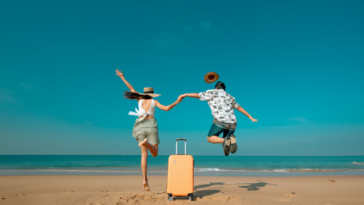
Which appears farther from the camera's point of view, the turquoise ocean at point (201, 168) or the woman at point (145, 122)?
the turquoise ocean at point (201, 168)

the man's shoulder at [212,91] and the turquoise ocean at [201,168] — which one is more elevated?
the man's shoulder at [212,91]

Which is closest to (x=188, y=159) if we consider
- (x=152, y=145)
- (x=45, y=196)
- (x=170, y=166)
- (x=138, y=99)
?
(x=170, y=166)

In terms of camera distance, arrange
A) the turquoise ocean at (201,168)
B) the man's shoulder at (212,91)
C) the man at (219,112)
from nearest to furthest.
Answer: the man at (219,112) < the man's shoulder at (212,91) < the turquoise ocean at (201,168)

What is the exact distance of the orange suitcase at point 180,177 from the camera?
4.80 meters

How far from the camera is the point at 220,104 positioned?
203 inches

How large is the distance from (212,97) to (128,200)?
113 inches

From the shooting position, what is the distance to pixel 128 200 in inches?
191

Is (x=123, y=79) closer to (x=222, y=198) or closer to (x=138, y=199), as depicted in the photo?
(x=138, y=199)

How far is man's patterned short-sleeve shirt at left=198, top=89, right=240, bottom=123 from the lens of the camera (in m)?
5.10

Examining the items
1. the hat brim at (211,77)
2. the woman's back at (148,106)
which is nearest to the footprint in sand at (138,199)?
the woman's back at (148,106)

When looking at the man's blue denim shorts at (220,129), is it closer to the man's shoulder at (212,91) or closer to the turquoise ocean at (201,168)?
the man's shoulder at (212,91)

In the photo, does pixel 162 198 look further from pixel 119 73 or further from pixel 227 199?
pixel 119 73

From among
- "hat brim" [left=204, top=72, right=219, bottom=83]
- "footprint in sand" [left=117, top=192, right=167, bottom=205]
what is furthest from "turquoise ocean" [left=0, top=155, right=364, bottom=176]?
"hat brim" [left=204, top=72, right=219, bottom=83]

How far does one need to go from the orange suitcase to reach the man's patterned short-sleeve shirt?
3.87ft
